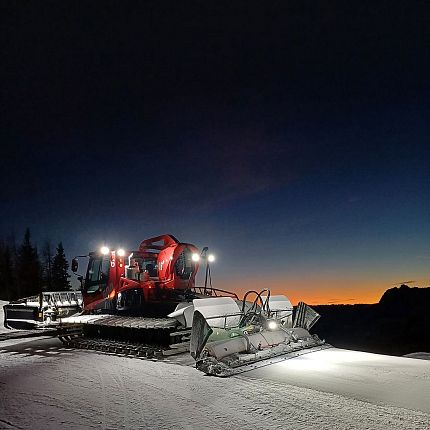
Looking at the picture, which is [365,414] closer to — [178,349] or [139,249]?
[178,349]

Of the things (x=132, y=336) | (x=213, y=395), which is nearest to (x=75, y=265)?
(x=132, y=336)

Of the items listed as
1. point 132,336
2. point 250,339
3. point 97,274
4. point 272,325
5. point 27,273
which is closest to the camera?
point 250,339

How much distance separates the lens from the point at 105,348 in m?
11.1

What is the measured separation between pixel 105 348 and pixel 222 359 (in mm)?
3655

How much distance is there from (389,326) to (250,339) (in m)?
93.0

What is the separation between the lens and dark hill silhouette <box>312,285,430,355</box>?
78.2 m

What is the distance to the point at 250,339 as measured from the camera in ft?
31.4

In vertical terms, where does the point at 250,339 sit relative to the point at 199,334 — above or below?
below

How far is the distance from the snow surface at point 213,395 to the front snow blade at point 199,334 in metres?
0.38

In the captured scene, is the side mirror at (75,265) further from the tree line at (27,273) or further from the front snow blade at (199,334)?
the tree line at (27,273)

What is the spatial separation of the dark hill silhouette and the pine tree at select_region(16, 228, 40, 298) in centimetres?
4755

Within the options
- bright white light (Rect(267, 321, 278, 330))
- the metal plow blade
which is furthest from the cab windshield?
bright white light (Rect(267, 321, 278, 330))

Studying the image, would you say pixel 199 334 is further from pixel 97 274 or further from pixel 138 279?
pixel 97 274

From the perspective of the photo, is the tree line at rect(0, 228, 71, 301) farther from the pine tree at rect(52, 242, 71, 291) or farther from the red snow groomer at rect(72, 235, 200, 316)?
the red snow groomer at rect(72, 235, 200, 316)
